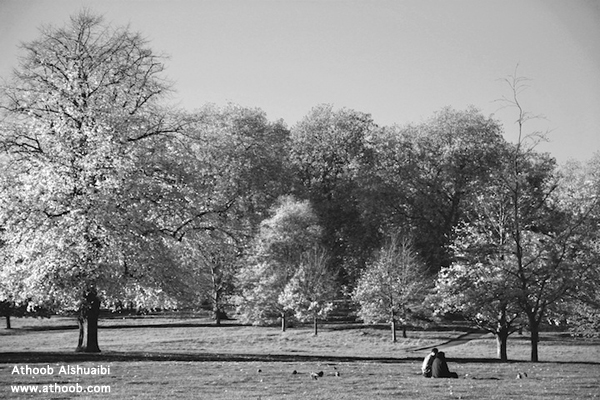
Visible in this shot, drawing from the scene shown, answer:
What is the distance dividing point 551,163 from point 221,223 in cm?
4450

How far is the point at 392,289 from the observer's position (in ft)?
163

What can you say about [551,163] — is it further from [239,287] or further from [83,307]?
[83,307]

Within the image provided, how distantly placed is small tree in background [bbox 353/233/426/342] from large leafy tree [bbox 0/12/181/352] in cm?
2583

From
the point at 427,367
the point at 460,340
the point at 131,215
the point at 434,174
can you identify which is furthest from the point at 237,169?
the point at 427,367

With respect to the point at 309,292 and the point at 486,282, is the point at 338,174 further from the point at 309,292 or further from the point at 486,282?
the point at 486,282

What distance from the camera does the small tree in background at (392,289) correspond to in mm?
49125

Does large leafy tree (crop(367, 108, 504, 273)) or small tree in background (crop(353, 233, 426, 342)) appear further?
large leafy tree (crop(367, 108, 504, 273))

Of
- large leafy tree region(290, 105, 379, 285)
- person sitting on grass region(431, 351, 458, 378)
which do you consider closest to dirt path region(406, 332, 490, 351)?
large leafy tree region(290, 105, 379, 285)

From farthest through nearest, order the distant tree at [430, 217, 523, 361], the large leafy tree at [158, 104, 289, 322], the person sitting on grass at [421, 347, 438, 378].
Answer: the large leafy tree at [158, 104, 289, 322] < the distant tree at [430, 217, 523, 361] < the person sitting on grass at [421, 347, 438, 378]

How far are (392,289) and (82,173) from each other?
102ft

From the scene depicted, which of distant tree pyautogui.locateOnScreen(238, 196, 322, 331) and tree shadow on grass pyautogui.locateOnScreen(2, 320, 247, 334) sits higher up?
distant tree pyautogui.locateOnScreen(238, 196, 322, 331)

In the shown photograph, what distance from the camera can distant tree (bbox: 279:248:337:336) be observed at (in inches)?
2013

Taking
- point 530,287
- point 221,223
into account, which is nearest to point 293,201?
point 221,223

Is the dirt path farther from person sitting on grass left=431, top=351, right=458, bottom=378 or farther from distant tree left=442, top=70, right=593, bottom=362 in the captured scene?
person sitting on grass left=431, top=351, right=458, bottom=378
